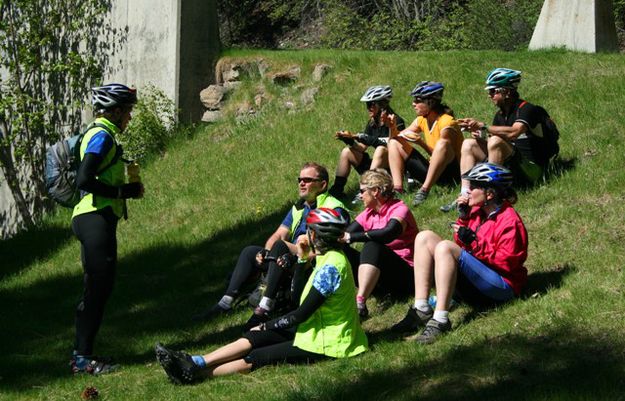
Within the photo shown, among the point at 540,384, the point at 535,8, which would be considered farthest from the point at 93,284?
the point at 535,8

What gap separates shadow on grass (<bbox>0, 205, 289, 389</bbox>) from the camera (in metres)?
9.34

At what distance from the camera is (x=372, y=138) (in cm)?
1092

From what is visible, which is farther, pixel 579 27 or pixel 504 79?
pixel 579 27

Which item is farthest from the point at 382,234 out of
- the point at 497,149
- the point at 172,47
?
the point at 172,47

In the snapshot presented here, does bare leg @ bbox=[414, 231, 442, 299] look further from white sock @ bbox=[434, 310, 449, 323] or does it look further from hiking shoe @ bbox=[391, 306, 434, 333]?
white sock @ bbox=[434, 310, 449, 323]

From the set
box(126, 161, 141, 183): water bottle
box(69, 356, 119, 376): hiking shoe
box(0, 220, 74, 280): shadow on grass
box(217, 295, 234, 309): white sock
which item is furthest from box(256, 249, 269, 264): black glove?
box(0, 220, 74, 280): shadow on grass

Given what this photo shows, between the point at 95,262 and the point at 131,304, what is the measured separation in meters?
2.83

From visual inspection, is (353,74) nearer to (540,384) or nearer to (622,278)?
(622,278)

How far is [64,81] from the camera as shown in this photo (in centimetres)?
1791

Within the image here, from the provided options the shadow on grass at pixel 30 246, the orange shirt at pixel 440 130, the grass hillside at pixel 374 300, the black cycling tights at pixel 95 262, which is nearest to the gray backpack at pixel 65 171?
the black cycling tights at pixel 95 262

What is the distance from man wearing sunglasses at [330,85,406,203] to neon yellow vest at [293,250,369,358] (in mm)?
3375

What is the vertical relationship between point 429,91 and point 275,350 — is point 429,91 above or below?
above

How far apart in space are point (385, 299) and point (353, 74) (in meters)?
6.91

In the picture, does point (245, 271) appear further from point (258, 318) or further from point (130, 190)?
point (130, 190)
